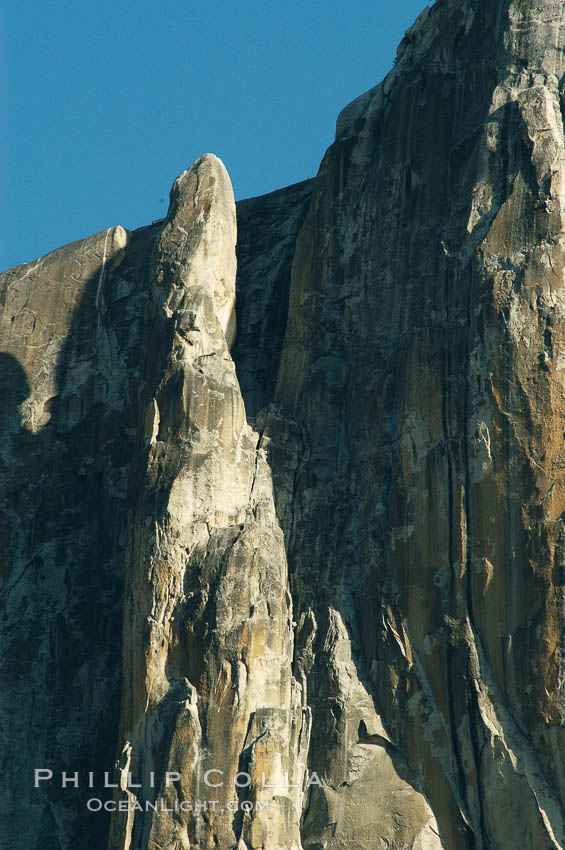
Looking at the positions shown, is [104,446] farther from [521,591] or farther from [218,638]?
[521,591]

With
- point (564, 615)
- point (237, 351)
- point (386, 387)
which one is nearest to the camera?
point (564, 615)

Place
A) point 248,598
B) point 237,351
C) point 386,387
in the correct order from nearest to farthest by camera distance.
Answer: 1. point 248,598
2. point 386,387
3. point 237,351

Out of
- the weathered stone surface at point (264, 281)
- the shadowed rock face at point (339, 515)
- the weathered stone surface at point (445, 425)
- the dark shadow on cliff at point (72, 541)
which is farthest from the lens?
the weathered stone surface at point (264, 281)

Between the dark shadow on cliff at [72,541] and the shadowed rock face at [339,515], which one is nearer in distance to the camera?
the shadowed rock face at [339,515]

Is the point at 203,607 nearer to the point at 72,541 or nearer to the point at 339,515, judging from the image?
the point at 339,515

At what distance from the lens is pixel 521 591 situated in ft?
71.1

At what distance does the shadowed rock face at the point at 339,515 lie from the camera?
2175 centimetres

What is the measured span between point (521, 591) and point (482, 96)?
807 cm

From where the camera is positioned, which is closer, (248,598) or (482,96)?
(248,598)

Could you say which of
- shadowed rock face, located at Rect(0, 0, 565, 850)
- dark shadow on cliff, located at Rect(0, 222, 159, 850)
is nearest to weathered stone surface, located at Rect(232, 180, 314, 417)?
shadowed rock face, located at Rect(0, 0, 565, 850)

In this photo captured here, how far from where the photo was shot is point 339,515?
24.2 metres

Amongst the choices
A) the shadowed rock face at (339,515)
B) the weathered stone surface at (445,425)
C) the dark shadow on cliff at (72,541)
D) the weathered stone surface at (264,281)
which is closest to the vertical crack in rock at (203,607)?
the shadowed rock face at (339,515)

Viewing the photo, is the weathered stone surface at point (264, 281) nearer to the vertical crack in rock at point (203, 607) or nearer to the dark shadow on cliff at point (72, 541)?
the vertical crack in rock at point (203, 607)

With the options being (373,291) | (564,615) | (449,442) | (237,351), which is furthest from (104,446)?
(564,615)
